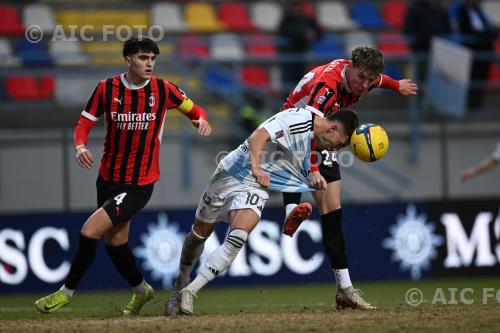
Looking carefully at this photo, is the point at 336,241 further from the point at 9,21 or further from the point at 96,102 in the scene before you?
the point at 9,21

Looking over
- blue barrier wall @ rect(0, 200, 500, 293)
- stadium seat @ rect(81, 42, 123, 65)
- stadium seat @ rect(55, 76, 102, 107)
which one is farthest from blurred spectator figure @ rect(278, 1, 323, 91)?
blue barrier wall @ rect(0, 200, 500, 293)

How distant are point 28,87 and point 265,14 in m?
5.83

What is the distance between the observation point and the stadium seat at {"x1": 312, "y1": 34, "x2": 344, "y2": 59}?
18.0m

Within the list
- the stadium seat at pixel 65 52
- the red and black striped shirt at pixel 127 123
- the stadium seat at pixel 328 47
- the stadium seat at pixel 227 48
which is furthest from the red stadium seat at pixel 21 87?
the red and black striped shirt at pixel 127 123

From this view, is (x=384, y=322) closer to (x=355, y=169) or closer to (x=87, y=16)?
(x=355, y=169)

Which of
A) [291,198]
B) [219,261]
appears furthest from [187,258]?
[291,198]

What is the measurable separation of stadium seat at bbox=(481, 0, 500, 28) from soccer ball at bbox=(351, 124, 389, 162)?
43.4 feet

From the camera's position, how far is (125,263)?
31.1ft

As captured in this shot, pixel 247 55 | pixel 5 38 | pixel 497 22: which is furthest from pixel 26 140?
pixel 497 22

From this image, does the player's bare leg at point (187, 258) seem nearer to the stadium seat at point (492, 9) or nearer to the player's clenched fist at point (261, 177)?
the player's clenched fist at point (261, 177)

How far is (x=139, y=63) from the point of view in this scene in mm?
9242

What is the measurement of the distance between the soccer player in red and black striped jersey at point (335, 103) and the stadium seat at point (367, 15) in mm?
11418

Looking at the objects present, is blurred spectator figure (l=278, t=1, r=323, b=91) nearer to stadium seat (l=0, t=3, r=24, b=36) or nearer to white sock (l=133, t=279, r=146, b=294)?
stadium seat (l=0, t=3, r=24, b=36)

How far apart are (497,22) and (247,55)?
6.26m
